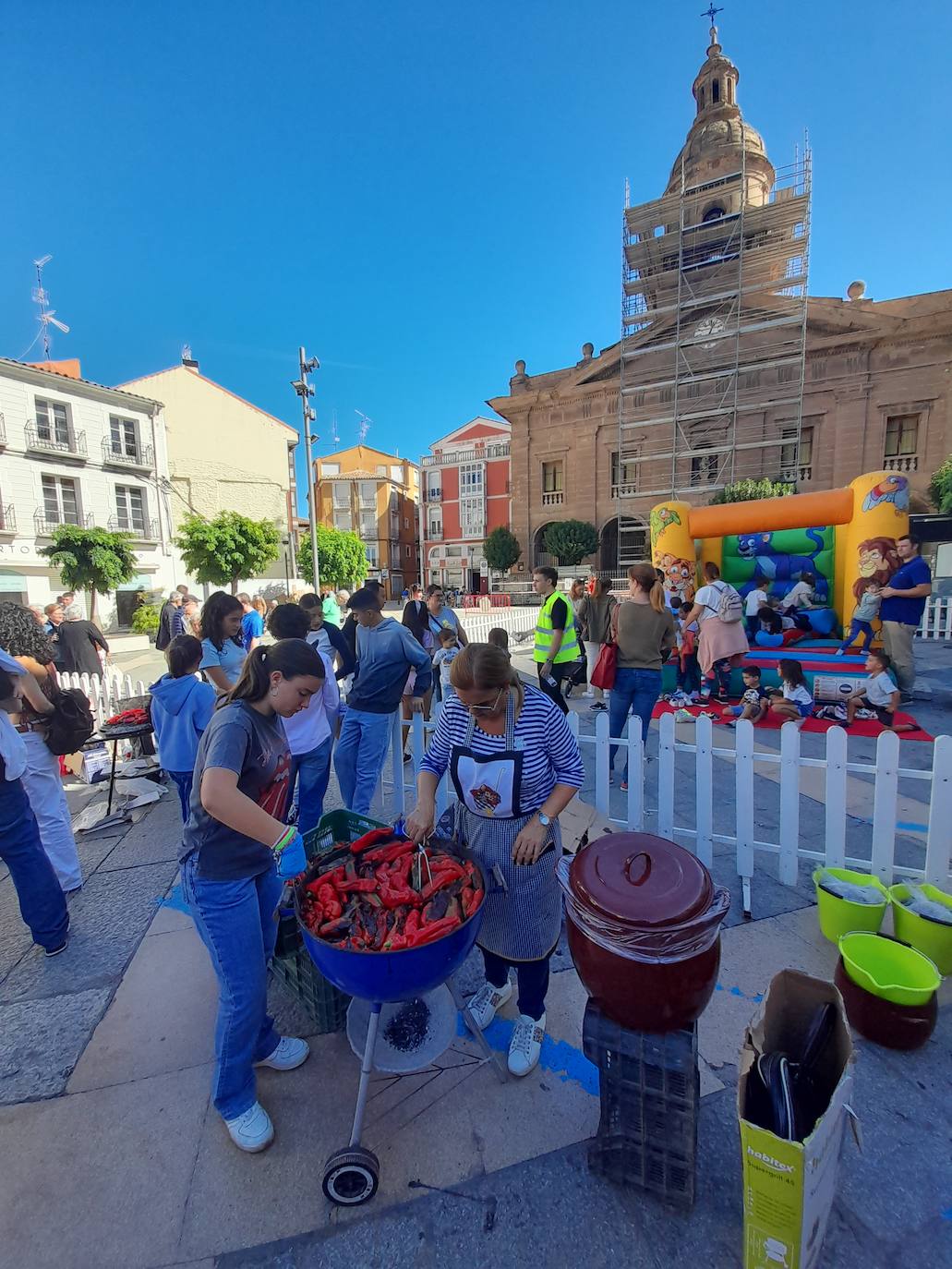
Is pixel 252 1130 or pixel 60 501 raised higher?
pixel 60 501

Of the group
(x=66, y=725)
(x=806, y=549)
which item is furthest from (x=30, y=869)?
(x=806, y=549)

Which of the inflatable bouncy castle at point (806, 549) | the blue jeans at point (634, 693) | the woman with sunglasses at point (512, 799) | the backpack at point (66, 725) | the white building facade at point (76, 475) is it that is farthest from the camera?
the white building facade at point (76, 475)

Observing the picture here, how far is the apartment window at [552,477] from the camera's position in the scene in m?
34.6

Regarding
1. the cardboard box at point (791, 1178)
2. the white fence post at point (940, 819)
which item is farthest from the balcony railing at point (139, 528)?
the cardboard box at point (791, 1178)

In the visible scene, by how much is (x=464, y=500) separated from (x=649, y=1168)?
42501mm

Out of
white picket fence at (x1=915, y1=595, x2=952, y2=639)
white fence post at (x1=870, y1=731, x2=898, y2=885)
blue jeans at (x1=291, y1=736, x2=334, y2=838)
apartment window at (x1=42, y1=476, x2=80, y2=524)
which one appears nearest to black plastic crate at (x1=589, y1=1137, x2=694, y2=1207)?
white fence post at (x1=870, y1=731, x2=898, y2=885)

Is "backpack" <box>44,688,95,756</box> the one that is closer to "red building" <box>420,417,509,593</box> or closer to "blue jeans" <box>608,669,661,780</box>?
"blue jeans" <box>608,669,661,780</box>

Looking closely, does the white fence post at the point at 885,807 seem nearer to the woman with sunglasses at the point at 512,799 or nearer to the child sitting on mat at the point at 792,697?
the woman with sunglasses at the point at 512,799

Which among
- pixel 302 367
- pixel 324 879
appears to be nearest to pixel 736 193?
pixel 302 367

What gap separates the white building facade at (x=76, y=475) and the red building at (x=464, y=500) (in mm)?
19971

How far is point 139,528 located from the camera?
26.3 meters

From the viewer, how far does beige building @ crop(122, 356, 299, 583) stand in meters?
28.4

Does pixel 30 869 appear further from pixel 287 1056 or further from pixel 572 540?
pixel 572 540

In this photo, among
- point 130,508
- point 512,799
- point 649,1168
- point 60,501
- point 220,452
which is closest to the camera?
point 649,1168
